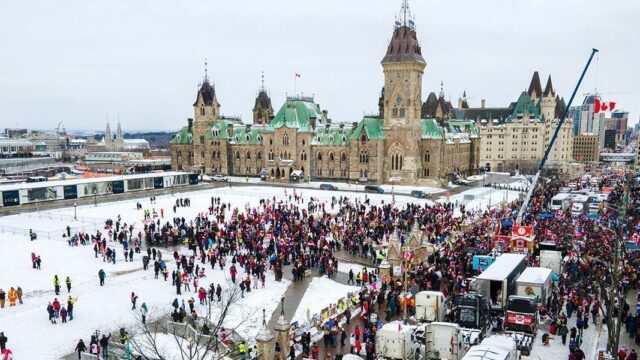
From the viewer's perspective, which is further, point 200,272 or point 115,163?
point 115,163

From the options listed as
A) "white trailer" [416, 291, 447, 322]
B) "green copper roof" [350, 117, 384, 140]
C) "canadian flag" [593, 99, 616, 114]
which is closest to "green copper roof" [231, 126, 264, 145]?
"green copper roof" [350, 117, 384, 140]

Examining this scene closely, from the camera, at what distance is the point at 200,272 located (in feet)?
92.8

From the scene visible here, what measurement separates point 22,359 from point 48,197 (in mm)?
41605

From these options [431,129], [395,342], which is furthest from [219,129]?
[395,342]

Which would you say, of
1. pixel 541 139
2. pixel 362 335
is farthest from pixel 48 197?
pixel 541 139

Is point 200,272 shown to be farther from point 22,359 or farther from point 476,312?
point 476,312

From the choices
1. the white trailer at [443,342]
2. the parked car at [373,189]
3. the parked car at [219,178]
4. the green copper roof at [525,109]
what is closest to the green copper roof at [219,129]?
the parked car at [219,178]

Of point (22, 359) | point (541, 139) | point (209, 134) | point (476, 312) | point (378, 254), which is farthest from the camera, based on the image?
point (541, 139)

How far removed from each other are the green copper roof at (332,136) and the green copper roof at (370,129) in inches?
51.8

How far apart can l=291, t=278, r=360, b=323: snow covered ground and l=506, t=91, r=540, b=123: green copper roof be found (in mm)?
92460

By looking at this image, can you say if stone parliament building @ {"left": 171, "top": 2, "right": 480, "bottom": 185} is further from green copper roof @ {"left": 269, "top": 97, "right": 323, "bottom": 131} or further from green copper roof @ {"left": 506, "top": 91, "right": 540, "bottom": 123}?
green copper roof @ {"left": 506, "top": 91, "right": 540, "bottom": 123}

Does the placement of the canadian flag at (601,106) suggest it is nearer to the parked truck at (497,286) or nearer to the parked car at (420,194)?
the parked truck at (497,286)

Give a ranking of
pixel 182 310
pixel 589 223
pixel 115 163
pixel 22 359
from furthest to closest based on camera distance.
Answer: pixel 115 163, pixel 589 223, pixel 182 310, pixel 22 359

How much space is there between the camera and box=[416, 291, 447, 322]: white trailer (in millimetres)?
20641
